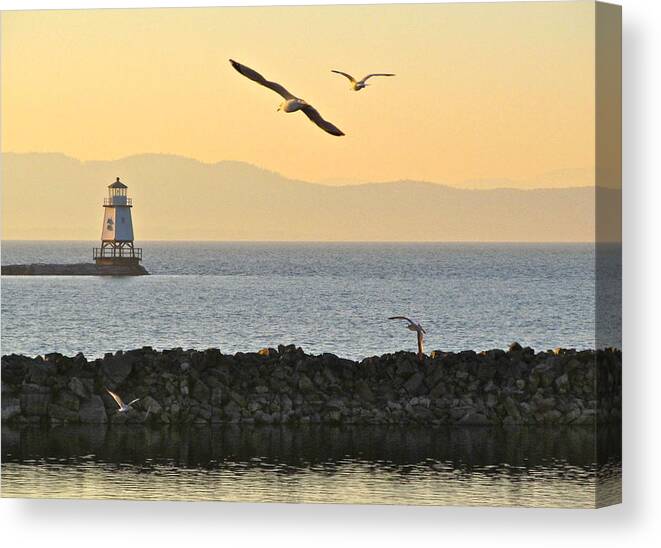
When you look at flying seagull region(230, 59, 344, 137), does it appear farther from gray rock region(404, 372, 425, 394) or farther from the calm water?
gray rock region(404, 372, 425, 394)

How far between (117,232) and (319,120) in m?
2.06

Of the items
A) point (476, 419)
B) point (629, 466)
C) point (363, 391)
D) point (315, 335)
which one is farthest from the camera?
point (315, 335)

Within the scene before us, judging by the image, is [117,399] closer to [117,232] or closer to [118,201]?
[117,232]

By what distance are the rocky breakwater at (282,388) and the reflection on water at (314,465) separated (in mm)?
152

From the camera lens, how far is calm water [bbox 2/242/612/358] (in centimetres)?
1944

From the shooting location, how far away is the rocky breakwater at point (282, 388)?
765 inches

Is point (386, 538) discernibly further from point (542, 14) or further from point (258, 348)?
point (542, 14)

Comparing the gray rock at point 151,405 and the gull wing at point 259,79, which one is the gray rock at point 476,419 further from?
the gull wing at point 259,79

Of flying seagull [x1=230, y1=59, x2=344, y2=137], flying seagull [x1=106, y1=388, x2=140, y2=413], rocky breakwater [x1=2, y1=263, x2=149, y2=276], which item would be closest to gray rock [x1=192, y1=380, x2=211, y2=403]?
flying seagull [x1=106, y1=388, x2=140, y2=413]

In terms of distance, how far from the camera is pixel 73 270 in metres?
20.1

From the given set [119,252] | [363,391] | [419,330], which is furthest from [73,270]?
[419,330]

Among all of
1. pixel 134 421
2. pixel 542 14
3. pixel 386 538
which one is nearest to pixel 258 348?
pixel 134 421

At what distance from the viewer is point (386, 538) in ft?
59.6

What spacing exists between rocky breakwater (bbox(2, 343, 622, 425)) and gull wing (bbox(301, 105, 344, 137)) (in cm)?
210
